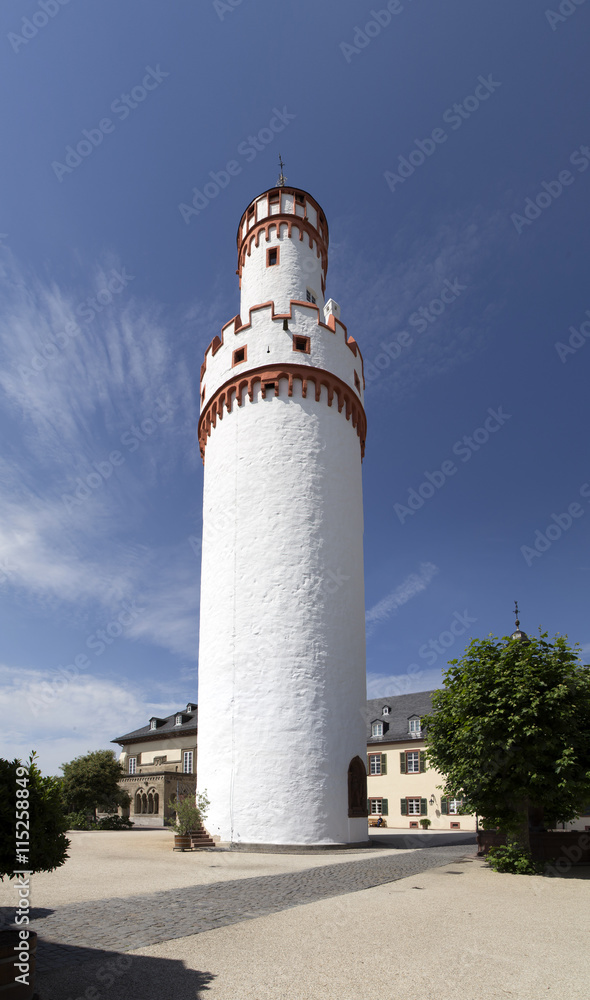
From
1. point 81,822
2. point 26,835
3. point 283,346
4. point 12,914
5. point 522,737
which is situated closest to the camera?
point 26,835

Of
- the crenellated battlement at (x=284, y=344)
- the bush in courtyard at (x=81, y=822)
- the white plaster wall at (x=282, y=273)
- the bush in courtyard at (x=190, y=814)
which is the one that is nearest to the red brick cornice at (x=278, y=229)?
the white plaster wall at (x=282, y=273)

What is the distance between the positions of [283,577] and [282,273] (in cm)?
1409

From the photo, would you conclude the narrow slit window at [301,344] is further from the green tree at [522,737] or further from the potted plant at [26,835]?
the potted plant at [26,835]

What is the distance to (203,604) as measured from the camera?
24531 millimetres

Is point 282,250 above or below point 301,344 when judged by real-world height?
above

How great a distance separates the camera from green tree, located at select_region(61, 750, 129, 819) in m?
32.8

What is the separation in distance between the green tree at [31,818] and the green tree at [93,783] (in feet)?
97.0

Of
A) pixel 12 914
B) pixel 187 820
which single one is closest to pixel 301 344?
pixel 187 820

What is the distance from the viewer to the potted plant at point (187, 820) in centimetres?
2036

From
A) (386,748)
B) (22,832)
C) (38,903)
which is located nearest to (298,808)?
(38,903)

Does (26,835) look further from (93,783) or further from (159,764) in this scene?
(159,764)

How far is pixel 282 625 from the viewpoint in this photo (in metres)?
21.6

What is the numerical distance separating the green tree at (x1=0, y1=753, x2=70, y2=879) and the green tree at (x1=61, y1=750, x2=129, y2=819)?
2957 cm

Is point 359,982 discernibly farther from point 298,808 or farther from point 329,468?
point 329,468
